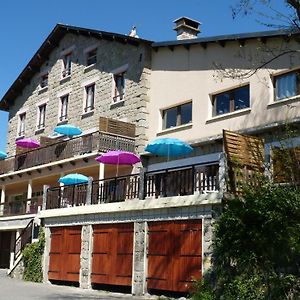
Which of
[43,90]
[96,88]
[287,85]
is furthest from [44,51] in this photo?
[287,85]

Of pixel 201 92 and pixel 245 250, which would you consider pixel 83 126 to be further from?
pixel 245 250

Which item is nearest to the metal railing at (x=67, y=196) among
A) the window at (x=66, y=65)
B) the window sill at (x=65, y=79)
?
the window sill at (x=65, y=79)

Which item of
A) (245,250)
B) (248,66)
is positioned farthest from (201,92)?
(245,250)

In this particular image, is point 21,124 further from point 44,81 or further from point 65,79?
point 65,79

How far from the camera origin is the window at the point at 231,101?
829 inches

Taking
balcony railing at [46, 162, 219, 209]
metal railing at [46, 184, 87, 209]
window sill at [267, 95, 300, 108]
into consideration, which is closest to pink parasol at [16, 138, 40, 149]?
metal railing at [46, 184, 87, 209]

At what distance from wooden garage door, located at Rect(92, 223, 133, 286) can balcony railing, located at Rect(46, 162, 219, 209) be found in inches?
43.9

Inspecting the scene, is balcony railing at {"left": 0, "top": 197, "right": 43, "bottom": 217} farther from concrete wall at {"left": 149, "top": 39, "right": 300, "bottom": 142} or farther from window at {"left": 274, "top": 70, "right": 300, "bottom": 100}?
window at {"left": 274, "top": 70, "right": 300, "bottom": 100}

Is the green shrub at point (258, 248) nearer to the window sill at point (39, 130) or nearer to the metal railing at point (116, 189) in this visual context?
the metal railing at point (116, 189)

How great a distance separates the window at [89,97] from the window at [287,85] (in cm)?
1200

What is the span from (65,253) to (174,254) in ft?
20.8

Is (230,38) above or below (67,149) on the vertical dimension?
above

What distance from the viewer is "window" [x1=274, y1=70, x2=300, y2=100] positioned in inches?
752

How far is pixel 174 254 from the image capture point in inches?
652
